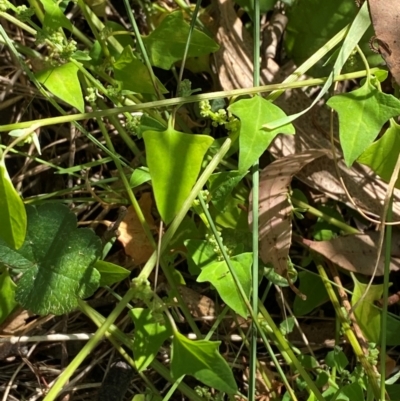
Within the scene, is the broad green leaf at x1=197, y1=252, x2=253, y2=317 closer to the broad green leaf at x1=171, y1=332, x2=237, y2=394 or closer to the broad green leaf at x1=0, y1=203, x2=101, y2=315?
the broad green leaf at x1=171, y1=332, x2=237, y2=394

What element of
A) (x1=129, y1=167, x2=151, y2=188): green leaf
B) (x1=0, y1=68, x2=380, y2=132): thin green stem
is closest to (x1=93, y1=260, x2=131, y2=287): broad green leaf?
(x1=129, y1=167, x2=151, y2=188): green leaf

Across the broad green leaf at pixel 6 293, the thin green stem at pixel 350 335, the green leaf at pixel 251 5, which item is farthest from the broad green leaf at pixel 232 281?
the green leaf at pixel 251 5

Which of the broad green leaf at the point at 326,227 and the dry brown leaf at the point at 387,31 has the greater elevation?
the dry brown leaf at the point at 387,31

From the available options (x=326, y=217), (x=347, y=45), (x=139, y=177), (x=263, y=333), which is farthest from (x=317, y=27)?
(x=263, y=333)

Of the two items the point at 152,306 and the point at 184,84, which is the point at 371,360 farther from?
the point at 184,84

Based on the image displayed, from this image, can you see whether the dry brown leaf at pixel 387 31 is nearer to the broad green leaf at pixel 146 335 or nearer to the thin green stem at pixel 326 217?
the thin green stem at pixel 326 217
